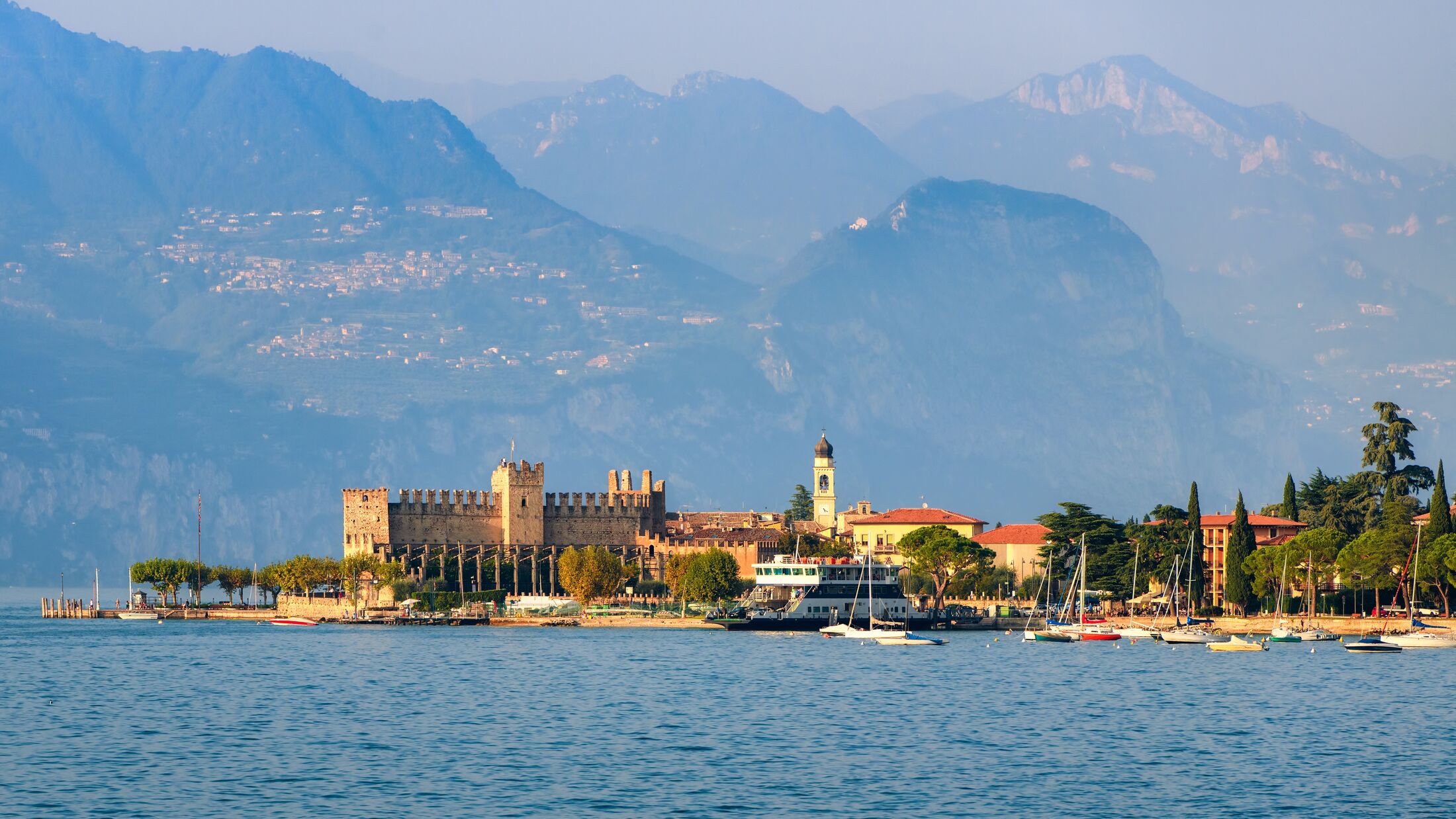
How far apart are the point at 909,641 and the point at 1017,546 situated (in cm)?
5917

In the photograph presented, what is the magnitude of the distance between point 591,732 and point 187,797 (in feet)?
57.3

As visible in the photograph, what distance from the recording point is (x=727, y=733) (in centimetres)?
6688

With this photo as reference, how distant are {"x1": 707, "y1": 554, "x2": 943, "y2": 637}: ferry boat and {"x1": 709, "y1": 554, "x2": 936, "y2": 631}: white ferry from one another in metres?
0.04

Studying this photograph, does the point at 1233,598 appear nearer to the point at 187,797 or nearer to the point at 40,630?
the point at 40,630

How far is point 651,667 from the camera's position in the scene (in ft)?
319

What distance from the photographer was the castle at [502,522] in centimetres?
16388

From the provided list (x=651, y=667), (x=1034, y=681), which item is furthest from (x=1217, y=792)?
(x=651, y=667)

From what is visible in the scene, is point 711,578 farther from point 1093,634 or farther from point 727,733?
point 727,733

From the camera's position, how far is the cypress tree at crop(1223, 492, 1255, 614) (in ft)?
424

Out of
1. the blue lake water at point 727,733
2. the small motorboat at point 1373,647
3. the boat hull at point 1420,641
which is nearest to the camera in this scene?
the blue lake water at point 727,733

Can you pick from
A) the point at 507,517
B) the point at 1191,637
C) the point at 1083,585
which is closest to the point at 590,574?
the point at 507,517

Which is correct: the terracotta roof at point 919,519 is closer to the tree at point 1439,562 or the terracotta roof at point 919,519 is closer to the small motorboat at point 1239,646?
the tree at point 1439,562

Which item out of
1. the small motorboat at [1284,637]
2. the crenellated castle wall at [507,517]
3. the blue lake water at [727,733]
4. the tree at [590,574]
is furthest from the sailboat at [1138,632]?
the crenellated castle wall at [507,517]

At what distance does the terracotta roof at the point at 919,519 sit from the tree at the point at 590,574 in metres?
33.6
